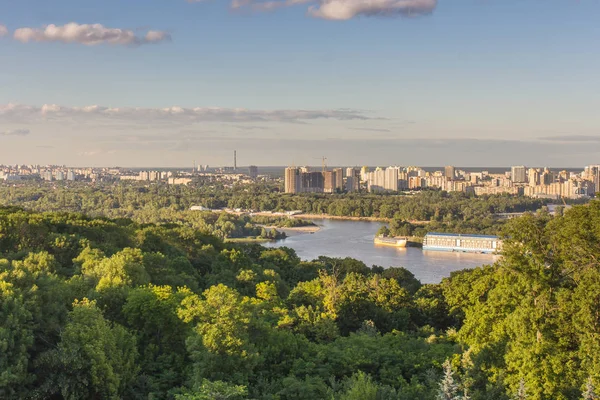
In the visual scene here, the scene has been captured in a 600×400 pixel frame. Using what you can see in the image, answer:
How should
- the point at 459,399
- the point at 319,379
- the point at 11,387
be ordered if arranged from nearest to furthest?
the point at 459,399, the point at 11,387, the point at 319,379

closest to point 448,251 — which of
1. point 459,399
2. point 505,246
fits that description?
point 505,246

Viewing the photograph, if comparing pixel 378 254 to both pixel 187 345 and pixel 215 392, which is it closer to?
pixel 187 345

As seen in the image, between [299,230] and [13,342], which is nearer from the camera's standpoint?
[13,342]

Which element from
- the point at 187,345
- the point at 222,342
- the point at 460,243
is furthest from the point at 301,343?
the point at 460,243

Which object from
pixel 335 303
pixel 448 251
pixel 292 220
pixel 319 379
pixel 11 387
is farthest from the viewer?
pixel 292 220

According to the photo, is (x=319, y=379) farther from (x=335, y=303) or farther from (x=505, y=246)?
(x=335, y=303)

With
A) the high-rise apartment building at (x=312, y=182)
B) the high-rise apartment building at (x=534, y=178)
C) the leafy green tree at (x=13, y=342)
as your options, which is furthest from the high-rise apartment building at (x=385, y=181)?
the leafy green tree at (x=13, y=342)

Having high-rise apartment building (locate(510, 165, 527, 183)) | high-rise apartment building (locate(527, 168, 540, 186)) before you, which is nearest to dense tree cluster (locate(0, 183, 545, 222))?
high-rise apartment building (locate(527, 168, 540, 186))
